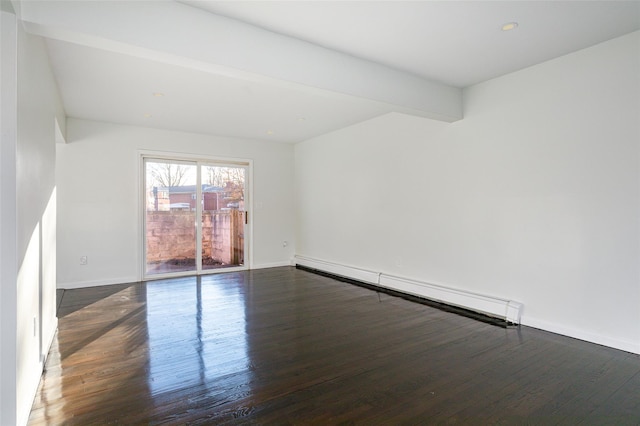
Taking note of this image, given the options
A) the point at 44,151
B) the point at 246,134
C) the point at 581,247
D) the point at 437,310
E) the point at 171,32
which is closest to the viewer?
the point at 171,32

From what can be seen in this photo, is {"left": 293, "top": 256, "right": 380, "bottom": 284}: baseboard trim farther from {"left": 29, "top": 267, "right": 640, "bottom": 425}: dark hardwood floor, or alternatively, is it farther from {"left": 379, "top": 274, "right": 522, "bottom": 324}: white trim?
{"left": 29, "top": 267, "right": 640, "bottom": 425}: dark hardwood floor

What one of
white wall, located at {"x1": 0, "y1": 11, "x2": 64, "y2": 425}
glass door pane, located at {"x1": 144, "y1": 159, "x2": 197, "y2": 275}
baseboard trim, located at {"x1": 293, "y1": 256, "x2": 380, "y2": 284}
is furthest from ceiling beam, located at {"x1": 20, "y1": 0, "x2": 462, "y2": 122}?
glass door pane, located at {"x1": 144, "y1": 159, "x2": 197, "y2": 275}

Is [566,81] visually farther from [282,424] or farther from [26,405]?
[26,405]

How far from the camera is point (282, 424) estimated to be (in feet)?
6.27

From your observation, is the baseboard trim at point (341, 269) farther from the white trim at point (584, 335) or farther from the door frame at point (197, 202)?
the white trim at point (584, 335)

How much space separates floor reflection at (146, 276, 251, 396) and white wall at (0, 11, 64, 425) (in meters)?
0.73

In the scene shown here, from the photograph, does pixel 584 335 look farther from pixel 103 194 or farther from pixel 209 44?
pixel 103 194

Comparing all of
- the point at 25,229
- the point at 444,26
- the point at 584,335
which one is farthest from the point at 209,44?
the point at 584,335

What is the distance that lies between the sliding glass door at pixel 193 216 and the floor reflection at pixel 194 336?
94 centimetres

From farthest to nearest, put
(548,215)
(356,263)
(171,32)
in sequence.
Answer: (356,263) < (548,215) < (171,32)

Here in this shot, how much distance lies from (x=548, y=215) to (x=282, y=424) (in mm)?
3073

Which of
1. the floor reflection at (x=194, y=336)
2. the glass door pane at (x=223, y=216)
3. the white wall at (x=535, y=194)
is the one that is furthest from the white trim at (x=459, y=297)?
the glass door pane at (x=223, y=216)

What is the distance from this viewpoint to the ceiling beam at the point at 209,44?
211cm

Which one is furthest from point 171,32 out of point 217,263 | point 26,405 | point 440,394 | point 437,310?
point 217,263
